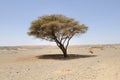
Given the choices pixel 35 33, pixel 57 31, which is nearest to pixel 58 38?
pixel 57 31

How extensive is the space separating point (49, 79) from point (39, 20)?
19504 mm

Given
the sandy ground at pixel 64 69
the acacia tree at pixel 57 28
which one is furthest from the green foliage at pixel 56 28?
the sandy ground at pixel 64 69

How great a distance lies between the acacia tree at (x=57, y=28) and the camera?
99.8 feet

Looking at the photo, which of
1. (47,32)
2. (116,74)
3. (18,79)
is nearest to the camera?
(116,74)

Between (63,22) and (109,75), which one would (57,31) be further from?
(109,75)

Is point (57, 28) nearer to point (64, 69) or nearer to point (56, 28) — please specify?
point (56, 28)

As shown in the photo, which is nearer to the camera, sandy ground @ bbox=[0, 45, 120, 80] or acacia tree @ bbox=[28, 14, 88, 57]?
sandy ground @ bbox=[0, 45, 120, 80]

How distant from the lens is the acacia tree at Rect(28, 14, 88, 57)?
30.4m

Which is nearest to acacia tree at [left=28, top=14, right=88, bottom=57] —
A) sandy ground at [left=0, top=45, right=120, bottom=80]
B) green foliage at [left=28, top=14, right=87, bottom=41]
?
green foliage at [left=28, top=14, right=87, bottom=41]

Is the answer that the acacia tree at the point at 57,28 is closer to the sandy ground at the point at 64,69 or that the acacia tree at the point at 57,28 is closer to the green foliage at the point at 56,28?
the green foliage at the point at 56,28

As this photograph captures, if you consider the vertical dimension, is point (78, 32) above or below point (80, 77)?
above

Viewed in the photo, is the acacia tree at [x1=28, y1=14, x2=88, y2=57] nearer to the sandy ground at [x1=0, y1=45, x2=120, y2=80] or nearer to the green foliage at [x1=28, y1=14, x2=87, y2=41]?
the green foliage at [x1=28, y1=14, x2=87, y2=41]

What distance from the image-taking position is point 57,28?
30344 mm

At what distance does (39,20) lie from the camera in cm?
3095
